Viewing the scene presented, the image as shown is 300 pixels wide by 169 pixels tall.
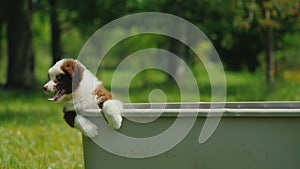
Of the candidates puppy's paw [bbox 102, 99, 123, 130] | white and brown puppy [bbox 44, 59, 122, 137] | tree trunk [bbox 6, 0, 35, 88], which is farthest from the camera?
tree trunk [bbox 6, 0, 35, 88]

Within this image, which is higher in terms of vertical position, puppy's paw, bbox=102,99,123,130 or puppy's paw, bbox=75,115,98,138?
puppy's paw, bbox=102,99,123,130

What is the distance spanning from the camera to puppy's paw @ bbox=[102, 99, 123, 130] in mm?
2773

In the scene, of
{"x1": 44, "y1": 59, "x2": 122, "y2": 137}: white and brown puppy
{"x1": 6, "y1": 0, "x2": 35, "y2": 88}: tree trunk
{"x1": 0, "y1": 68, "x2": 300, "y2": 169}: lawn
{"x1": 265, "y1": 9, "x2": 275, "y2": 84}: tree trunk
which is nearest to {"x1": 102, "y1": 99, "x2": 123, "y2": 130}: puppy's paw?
{"x1": 44, "y1": 59, "x2": 122, "y2": 137}: white and brown puppy

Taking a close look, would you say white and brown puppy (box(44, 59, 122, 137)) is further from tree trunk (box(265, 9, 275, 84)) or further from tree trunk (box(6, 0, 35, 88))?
tree trunk (box(6, 0, 35, 88))

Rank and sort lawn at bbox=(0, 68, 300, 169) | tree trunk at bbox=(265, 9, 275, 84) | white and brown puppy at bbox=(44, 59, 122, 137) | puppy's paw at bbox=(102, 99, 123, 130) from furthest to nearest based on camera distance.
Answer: tree trunk at bbox=(265, 9, 275, 84) → lawn at bbox=(0, 68, 300, 169) → white and brown puppy at bbox=(44, 59, 122, 137) → puppy's paw at bbox=(102, 99, 123, 130)

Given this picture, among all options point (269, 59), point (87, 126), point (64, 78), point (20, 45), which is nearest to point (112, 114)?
point (87, 126)

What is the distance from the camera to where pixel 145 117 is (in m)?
2.78

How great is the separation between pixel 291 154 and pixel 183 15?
992cm

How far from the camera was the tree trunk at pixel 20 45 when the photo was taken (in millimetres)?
11625

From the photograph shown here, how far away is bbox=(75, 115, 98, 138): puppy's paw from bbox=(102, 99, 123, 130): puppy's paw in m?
0.10

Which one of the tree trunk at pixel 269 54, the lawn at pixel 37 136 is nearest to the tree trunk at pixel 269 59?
the tree trunk at pixel 269 54

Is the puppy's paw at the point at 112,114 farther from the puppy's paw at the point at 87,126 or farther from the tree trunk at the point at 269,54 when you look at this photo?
the tree trunk at the point at 269,54

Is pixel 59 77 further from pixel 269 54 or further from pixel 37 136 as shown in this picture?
pixel 269 54

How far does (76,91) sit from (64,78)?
88 mm
